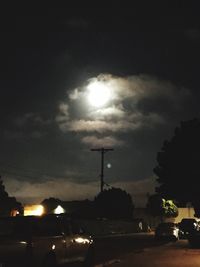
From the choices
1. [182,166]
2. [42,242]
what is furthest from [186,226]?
[42,242]

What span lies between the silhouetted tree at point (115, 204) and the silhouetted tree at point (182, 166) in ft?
79.2

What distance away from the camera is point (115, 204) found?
3996 inches

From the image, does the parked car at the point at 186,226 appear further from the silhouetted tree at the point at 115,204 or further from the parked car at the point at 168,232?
the silhouetted tree at the point at 115,204

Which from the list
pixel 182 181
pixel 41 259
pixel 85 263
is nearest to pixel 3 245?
pixel 41 259

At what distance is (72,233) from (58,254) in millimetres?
1446

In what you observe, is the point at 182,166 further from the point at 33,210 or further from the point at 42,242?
the point at 42,242

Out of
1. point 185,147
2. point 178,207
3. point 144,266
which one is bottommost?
point 144,266

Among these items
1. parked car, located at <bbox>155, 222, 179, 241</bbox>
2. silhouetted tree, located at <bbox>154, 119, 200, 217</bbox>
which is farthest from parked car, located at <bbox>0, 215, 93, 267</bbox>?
silhouetted tree, located at <bbox>154, 119, 200, 217</bbox>

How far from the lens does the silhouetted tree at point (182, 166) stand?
70.1 m

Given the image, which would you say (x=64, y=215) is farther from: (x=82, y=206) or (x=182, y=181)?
(x=82, y=206)

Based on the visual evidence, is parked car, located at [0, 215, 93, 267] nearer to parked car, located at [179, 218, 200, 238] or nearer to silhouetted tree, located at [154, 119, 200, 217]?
parked car, located at [179, 218, 200, 238]

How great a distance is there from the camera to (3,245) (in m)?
12.5

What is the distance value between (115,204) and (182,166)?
1282 inches

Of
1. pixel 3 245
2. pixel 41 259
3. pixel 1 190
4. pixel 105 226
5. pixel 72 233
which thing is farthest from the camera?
pixel 1 190
